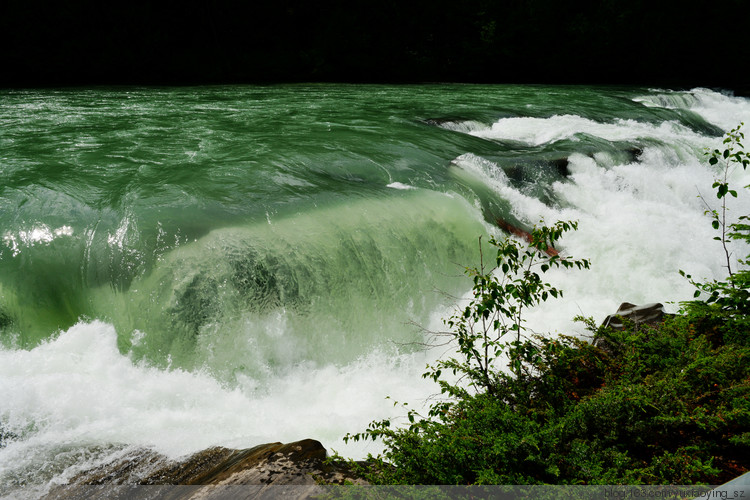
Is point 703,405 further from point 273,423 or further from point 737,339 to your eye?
point 273,423

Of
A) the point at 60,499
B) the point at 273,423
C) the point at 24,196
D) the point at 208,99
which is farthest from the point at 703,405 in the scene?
the point at 208,99

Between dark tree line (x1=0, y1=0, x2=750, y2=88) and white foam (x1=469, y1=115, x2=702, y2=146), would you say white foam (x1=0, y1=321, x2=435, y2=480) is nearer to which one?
white foam (x1=469, y1=115, x2=702, y2=146)

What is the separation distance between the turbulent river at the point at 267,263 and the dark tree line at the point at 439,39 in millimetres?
15686

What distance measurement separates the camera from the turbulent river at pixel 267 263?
3.96 metres

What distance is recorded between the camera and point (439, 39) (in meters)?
25.2

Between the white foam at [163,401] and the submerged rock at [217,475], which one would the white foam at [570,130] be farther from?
the submerged rock at [217,475]

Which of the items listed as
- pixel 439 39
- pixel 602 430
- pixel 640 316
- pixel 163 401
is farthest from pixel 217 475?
pixel 439 39

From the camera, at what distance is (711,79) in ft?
78.0

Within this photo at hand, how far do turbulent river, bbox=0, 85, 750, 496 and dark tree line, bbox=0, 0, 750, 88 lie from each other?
1569cm

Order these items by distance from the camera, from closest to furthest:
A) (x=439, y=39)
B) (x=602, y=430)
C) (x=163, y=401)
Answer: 1. (x=602, y=430)
2. (x=163, y=401)
3. (x=439, y=39)

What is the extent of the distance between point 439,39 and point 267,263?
23.3m

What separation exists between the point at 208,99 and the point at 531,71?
1621 centimetres


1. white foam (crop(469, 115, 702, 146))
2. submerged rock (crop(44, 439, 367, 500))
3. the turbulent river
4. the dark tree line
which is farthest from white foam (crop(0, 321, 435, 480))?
the dark tree line

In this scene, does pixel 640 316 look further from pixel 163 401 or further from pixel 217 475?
pixel 163 401
